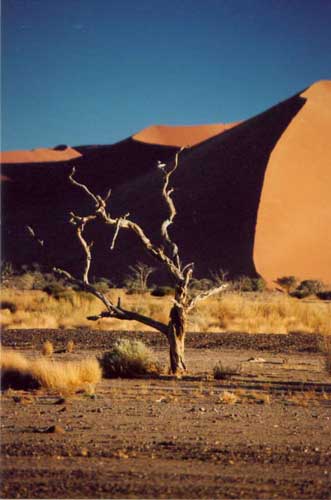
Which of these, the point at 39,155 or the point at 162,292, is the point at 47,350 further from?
the point at 39,155

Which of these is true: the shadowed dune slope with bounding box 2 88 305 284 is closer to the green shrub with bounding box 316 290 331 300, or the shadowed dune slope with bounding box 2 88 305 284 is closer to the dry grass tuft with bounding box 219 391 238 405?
the green shrub with bounding box 316 290 331 300

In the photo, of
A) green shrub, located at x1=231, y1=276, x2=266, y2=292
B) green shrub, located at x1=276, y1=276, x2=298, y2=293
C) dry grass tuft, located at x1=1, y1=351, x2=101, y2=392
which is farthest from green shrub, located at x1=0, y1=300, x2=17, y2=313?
green shrub, located at x1=276, y1=276, x2=298, y2=293

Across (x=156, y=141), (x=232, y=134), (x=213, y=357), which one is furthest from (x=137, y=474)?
(x=156, y=141)

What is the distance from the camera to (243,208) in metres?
57.1

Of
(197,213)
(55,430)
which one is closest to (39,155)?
(197,213)

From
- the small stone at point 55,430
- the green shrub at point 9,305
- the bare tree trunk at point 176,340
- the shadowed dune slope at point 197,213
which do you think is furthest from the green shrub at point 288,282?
the small stone at point 55,430

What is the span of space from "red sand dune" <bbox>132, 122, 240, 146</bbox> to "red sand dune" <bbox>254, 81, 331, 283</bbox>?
45944 mm

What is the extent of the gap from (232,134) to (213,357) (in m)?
55.3

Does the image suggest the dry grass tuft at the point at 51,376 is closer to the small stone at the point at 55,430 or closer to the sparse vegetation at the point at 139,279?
the small stone at the point at 55,430

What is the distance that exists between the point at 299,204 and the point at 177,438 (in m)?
49.0

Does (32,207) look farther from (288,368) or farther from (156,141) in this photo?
(288,368)

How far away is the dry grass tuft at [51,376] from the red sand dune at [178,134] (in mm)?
94570

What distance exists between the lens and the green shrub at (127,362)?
12664mm

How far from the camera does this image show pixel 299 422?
8.95 m
